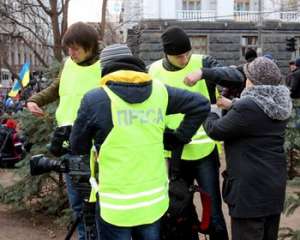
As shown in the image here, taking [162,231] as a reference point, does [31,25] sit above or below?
above

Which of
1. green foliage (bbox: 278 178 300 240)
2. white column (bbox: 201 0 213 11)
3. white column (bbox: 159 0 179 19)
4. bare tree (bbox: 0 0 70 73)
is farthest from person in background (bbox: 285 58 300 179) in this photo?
white column (bbox: 201 0 213 11)

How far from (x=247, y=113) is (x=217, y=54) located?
2473 centimetres

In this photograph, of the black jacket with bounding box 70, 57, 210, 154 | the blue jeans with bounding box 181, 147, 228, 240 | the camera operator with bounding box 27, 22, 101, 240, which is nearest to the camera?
the black jacket with bounding box 70, 57, 210, 154

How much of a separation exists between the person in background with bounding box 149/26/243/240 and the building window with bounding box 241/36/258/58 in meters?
24.5

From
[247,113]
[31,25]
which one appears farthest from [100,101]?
[31,25]

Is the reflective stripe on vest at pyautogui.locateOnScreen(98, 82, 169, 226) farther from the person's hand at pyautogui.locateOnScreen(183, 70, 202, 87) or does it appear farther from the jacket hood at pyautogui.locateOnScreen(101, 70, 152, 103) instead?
the person's hand at pyautogui.locateOnScreen(183, 70, 202, 87)

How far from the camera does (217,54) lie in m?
27.7

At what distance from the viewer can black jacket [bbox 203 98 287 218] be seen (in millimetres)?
3336

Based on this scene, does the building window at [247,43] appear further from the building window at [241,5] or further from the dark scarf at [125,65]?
the dark scarf at [125,65]

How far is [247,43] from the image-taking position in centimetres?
2847

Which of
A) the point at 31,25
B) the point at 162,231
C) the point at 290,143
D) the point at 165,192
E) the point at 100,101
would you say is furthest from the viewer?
the point at 31,25

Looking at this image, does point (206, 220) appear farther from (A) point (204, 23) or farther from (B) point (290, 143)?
(A) point (204, 23)

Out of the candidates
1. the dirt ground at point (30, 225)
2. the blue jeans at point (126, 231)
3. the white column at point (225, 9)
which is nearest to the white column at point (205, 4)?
the white column at point (225, 9)

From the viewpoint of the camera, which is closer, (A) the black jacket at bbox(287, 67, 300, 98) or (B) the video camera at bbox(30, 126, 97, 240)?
(B) the video camera at bbox(30, 126, 97, 240)
